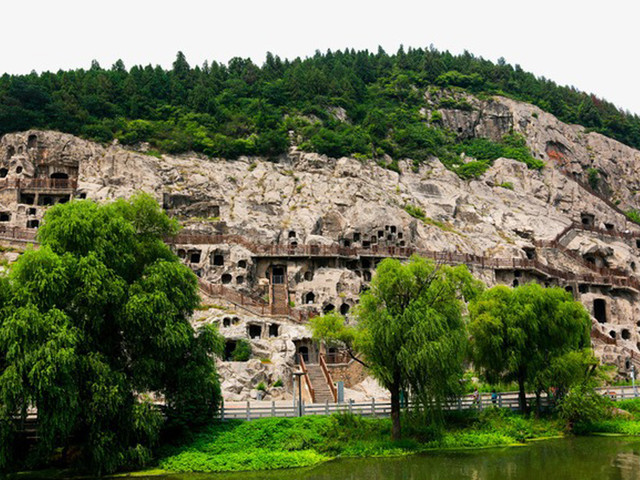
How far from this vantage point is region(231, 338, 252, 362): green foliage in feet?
142

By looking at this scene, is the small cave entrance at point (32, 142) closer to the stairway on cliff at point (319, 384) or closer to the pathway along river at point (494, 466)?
the stairway on cliff at point (319, 384)

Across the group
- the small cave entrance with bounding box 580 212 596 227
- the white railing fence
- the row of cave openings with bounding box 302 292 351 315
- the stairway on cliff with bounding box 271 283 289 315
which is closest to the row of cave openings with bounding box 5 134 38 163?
the stairway on cliff with bounding box 271 283 289 315

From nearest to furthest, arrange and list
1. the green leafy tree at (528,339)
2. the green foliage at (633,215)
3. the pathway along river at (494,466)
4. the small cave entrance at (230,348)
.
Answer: the pathway along river at (494,466), the green leafy tree at (528,339), the small cave entrance at (230,348), the green foliage at (633,215)

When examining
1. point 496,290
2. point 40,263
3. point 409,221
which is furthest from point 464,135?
point 40,263

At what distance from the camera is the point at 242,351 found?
43.6 m

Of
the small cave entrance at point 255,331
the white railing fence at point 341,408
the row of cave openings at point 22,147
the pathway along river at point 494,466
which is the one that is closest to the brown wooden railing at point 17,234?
the row of cave openings at point 22,147

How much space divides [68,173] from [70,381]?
173 feet

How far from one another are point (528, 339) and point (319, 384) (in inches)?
559

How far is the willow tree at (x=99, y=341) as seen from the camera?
24328mm

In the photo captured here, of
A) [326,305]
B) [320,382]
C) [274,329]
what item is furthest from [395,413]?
[326,305]

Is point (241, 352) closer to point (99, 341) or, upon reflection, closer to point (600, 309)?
point (99, 341)

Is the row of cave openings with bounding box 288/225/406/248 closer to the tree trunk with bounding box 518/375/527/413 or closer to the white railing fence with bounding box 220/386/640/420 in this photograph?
the white railing fence with bounding box 220/386/640/420

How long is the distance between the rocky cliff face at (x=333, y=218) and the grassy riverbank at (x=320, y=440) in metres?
17.9

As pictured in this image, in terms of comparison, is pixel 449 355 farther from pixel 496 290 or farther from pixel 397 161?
pixel 397 161
